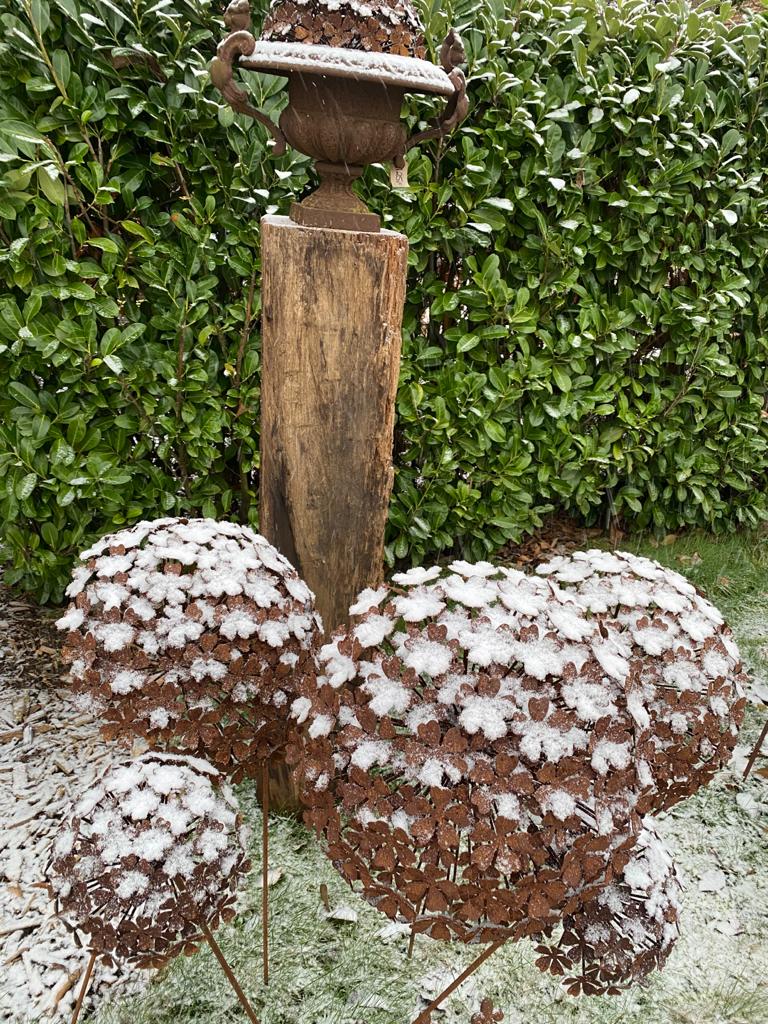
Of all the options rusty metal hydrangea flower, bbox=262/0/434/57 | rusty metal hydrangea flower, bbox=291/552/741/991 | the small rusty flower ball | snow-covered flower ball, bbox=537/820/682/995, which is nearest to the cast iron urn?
rusty metal hydrangea flower, bbox=262/0/434/57

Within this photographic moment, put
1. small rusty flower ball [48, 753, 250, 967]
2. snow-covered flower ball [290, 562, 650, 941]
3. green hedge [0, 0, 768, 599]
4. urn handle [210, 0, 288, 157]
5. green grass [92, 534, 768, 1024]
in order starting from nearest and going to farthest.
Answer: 1. snow-covered flower ball [290, 562, 650, 941]
2. small rusty flower ball [48, 753, 250, 967]
3. urn handle [210, 0, 288, 157]
4. green grass [92, 534, 768, 1024]
5. green hedge [0, 0, 768, 599]

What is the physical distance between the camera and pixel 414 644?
107cm

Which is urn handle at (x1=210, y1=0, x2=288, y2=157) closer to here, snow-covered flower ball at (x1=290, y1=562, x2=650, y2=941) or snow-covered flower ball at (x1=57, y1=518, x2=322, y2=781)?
snow-covered flower ball at (x1=57, y1=518, x2=322, y2=781)

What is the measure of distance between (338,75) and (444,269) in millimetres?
1554

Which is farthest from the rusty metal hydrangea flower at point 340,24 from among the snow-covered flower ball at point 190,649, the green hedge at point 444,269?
the snow-covered flower ball at point 190,649

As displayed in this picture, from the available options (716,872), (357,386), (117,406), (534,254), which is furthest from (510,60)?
(716,872)

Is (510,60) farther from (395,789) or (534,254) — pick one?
(395,789)

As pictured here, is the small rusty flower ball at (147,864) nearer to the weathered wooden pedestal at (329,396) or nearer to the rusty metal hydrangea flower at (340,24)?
the weathered wooden pedestal at (329,396)

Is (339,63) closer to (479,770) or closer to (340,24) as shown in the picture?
(340,24)

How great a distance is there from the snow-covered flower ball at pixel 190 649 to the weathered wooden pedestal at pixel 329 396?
0.39 metres

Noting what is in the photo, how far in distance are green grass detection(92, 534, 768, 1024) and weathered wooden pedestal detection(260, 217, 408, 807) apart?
71cm

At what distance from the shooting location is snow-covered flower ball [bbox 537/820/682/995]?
1139mm

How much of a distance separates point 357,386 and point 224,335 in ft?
3.33

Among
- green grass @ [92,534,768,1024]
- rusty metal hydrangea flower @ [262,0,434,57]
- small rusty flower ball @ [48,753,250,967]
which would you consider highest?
rusty metal hydrangea flower @ [262,0,434,57]
